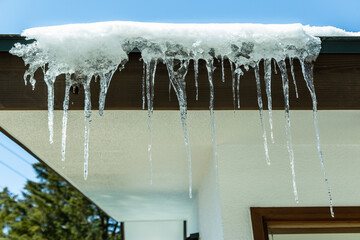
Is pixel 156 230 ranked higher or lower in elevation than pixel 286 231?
higher

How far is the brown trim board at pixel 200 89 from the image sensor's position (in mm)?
1626

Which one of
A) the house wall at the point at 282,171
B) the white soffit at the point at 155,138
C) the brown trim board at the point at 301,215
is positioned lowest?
the brown trim board at the point at 301,215

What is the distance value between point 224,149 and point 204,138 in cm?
24

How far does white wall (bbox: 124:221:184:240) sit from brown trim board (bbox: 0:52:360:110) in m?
6.19

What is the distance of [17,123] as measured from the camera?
250 centimetres

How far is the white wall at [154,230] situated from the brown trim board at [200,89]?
20.3 feet

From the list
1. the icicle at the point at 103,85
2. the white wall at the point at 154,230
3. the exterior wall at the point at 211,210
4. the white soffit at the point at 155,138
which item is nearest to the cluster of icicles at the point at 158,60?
the icicle at the point at 103,85

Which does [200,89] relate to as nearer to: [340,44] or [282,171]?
[340,44]

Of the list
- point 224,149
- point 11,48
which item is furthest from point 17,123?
point 224,149

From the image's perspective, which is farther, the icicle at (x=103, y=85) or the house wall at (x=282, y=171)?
the house wall at (x=282, y=171)

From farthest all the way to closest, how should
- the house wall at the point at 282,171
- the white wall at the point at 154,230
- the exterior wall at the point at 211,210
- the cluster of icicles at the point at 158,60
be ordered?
the white wall at the point at 154,230
the exterior wall at the point at 211,210
the house wall at the point at 282,171
the cluster of icicles at the point at 158,60

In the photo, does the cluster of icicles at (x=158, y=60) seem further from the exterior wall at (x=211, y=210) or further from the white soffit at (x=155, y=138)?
the exterior wall at (x=211, y=210)

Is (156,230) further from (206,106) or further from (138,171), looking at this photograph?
(206,106)

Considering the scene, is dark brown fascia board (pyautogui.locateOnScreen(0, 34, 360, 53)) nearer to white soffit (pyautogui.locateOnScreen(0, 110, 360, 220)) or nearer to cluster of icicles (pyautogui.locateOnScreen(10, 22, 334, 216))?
cluster of icicles (pyautogui.locateOnScreen(10, 22, 334, 216))
